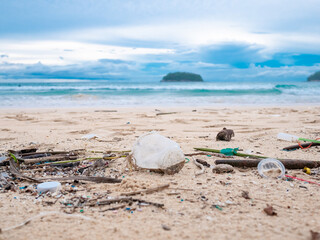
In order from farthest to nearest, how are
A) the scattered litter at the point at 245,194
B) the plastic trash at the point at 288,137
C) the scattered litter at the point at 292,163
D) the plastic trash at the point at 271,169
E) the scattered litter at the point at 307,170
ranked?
the plastic trash at the point at 288,137 → the scattered litter at the point at 292,163 → the scattered litter at the point at 307,170 → the plastic trash at the point at 271,169 → the scattered litter at the point at 245,194

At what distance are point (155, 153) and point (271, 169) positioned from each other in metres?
1.06

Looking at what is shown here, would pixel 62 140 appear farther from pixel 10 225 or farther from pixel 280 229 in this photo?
pixel 280 229

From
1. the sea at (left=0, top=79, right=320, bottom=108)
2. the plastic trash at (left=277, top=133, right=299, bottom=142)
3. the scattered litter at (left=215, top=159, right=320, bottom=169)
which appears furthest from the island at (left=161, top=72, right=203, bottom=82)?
the scattered litter at (left=215, top=159, right=320, bottom=169)

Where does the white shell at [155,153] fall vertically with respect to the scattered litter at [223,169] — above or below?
above

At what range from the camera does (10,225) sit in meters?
1.54

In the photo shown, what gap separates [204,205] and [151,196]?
0.39 meters

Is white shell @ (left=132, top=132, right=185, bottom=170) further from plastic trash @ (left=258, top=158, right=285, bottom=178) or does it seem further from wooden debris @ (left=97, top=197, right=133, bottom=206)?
plastic trash @ (left=258, top=158, right=285, bottom=178)

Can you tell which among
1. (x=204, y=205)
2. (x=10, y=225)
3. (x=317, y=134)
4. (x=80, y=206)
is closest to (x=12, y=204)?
(x=10, y=225)

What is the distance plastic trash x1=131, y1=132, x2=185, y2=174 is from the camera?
91.8 inches

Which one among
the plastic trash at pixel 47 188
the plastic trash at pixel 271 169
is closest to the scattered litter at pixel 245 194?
the plastic trash at pixel 271 169

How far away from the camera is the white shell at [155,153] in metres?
2.33

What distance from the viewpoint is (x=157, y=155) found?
2.37 meters

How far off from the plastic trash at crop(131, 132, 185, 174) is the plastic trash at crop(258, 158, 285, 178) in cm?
73

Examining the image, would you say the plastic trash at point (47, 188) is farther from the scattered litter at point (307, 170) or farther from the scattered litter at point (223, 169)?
the scattered litter at point (307, 170)
